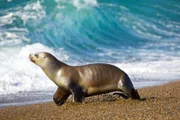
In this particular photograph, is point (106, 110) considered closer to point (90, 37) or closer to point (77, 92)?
→ point (77, 92)

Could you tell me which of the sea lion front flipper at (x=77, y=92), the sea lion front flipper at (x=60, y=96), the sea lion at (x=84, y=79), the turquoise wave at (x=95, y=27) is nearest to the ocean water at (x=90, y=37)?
the turquoise wave at (x=95, y=27)

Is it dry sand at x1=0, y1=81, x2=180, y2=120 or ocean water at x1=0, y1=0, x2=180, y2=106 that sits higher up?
dry sand at x1=0, y1=81, x2=180, y2=120

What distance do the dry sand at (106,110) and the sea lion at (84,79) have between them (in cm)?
18

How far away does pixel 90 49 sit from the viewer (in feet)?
66.4

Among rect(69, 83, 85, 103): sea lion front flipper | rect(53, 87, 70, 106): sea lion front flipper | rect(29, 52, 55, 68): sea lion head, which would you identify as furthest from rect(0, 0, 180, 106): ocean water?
rect(69, 83, 85, 103): sea lion front flipper

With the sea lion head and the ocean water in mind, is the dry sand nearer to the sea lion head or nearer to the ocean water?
the sea lion head

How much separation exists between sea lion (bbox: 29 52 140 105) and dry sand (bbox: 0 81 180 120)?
0.18 meters

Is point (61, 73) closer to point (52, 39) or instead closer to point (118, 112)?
point (118, 112)

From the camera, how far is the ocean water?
43.5ft

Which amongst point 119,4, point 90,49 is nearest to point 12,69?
point 90,49

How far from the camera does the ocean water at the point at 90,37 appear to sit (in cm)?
1326

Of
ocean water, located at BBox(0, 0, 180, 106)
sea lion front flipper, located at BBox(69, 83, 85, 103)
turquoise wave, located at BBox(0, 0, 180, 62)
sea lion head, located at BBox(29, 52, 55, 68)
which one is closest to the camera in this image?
sea lion front flipper, located at BBox(69, 83, 85, 103)

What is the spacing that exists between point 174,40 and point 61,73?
1466 cm

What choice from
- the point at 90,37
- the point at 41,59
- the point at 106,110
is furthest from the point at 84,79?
the point at 90,37
